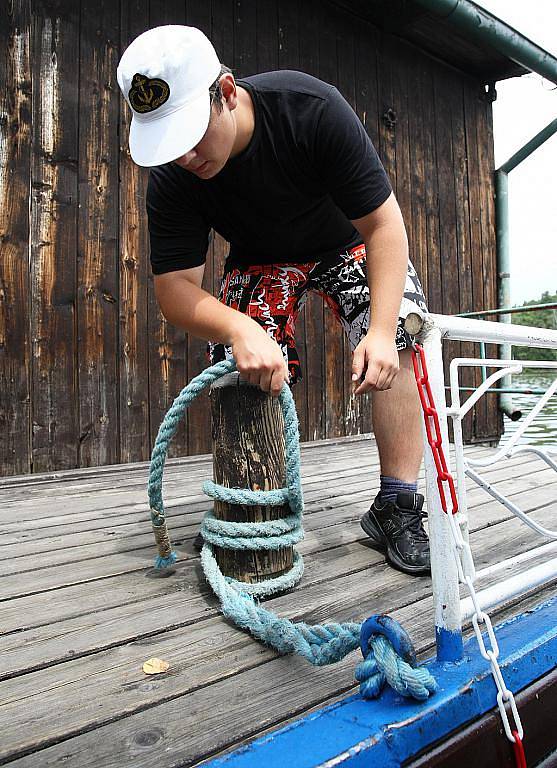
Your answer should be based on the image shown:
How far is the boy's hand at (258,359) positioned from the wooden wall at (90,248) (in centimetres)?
200

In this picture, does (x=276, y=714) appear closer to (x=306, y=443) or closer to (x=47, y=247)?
(x=47, y=247)

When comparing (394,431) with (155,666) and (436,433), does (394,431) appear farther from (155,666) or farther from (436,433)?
(155,666)

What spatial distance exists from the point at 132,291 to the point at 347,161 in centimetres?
205

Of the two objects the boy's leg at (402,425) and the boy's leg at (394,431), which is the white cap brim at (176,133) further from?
the boy's leg at (402,425)

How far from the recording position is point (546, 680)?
1108mm

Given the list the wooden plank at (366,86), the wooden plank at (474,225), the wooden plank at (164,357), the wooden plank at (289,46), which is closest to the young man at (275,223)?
the wooden plank at (164,357)

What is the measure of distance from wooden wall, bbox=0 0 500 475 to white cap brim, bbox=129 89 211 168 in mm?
1907

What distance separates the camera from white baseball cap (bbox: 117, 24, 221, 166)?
1.30m

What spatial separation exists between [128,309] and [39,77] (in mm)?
1151

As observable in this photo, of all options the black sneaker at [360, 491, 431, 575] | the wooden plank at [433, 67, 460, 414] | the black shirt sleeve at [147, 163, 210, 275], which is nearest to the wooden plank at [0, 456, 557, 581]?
the black sneaker at [360, 491, 431, 575]

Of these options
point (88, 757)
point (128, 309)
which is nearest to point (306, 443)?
point (128, 309)

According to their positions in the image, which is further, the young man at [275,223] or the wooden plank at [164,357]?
the wooden plank at [164,357]

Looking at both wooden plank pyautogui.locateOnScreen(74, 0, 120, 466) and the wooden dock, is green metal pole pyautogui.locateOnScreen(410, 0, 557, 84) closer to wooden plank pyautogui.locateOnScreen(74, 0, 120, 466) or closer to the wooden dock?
wooden plank pyautogui.locateOnScreen(74, 0, 120, 466)

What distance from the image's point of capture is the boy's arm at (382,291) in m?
1.30
